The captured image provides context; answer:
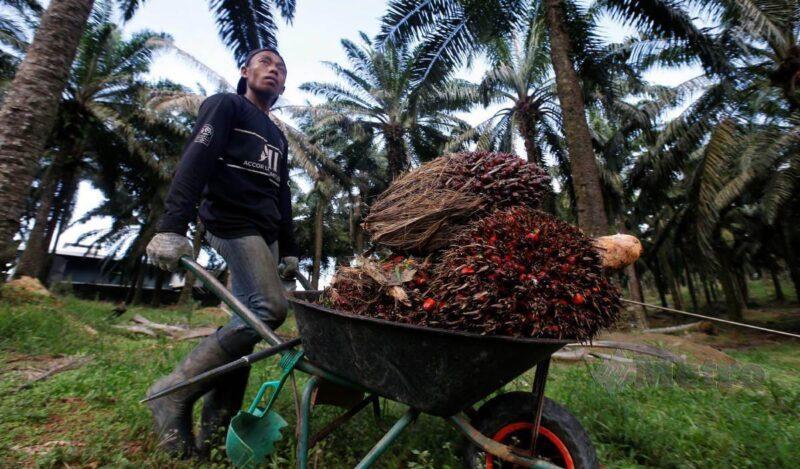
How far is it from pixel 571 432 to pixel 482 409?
34 centimetres

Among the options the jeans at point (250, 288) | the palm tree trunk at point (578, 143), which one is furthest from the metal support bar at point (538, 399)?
the palm tree trunk at point (578, 143)

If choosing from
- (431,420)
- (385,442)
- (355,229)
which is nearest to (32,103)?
(431,420)

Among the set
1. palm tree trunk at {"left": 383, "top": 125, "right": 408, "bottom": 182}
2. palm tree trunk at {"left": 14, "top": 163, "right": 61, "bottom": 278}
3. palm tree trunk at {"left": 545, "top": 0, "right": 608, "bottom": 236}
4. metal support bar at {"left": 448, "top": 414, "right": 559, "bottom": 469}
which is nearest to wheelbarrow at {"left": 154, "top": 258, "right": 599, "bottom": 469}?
metal support bar at {"left": 448, "top": 414, "right": 559, "bottom": 469}

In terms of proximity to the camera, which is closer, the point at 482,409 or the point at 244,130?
the point at 482,409

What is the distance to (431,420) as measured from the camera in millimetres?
2557

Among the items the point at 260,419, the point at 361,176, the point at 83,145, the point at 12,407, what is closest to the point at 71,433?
the point at 12,407

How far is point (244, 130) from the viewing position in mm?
2357

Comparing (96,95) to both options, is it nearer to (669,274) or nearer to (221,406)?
(221,406)

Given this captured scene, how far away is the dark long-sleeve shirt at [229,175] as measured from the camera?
6.74 ft

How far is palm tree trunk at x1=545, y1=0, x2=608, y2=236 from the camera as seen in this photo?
6102mm

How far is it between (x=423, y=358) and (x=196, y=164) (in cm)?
148

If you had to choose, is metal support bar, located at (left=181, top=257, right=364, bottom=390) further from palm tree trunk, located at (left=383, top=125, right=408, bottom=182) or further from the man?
palm tree trunk, located at (left=383, top=125, right=408, bottom=182)

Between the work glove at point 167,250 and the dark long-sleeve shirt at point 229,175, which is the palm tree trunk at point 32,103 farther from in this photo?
the work glove at point 167,250

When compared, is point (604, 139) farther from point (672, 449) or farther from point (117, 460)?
point (117, 460)
